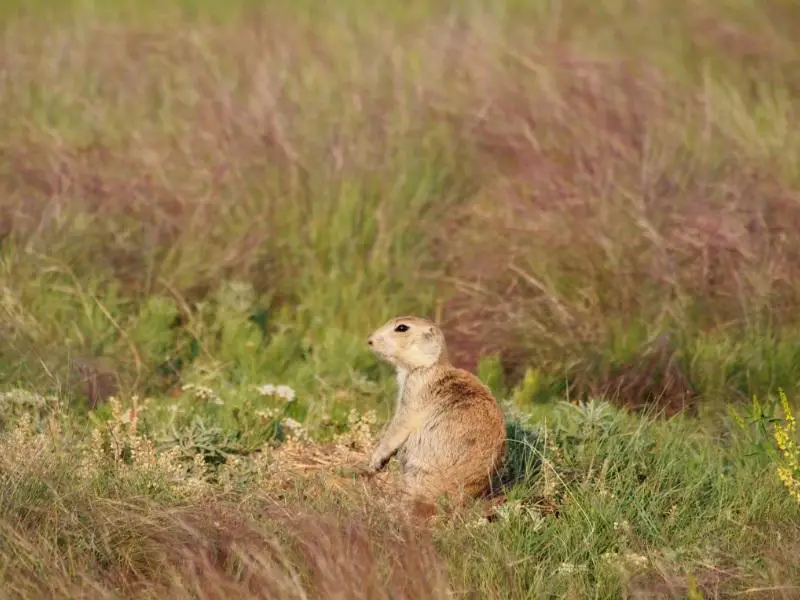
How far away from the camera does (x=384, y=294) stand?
8766 millimetres

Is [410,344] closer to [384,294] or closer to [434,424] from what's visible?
[434,424]

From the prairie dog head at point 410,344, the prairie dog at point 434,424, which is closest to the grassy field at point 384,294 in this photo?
the prairie dog at point 434,424

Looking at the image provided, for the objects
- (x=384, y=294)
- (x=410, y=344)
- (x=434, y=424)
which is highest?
(x=410, y=344)

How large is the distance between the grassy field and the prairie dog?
0.71ft

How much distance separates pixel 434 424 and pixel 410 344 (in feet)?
1.43

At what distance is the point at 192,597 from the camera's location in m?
5.04

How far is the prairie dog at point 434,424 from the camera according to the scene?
5.99 metres

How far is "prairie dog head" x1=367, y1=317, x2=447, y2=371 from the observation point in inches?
254

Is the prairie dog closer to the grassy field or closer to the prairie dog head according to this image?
the prairie dog head

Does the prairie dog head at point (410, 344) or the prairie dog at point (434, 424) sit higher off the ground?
the prairie dog head at point (410, 344)

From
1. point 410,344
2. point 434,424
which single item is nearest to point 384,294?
point 410,344

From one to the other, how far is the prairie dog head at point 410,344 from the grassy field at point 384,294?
1.53ft

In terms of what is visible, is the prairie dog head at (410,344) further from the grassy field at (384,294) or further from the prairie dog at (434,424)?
the grassy field at (384,294)

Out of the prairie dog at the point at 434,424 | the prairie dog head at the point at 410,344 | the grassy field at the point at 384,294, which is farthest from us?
the prairie dog head at the point at 410,344
